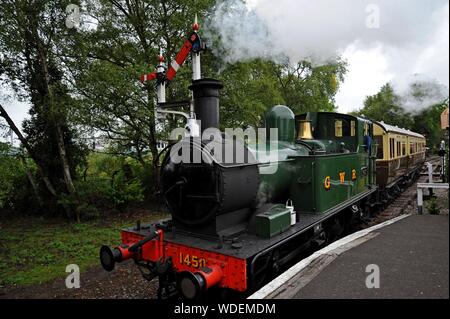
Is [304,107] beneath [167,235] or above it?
above

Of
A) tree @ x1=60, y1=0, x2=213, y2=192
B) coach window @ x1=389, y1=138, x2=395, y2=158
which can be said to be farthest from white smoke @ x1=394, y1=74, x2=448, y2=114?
tree @ x1=60, y1=0, x2=213, y2=192

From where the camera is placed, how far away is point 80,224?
9.12 metres

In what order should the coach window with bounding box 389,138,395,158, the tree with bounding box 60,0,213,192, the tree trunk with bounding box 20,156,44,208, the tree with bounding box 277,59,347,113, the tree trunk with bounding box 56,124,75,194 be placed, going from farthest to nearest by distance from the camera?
the tree with bounding box 277,59,347,113 → the coach window with bounding box 389,138,395,158 → the tree trunk with bounding box 20,156,44,208 → the tree trunk with bounding box 56,124,75,194 → the tree with bounding box 60,0,213,192

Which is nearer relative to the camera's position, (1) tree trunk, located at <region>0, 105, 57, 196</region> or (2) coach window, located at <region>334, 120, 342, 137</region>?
(2) coach window, located at <region>334, 120, 342, 137</region>

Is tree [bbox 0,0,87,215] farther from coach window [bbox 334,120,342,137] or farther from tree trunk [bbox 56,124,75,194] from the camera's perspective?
coach window [bbox 334,120,342,137]

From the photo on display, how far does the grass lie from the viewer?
586cm

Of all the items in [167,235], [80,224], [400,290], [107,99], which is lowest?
[80,224]

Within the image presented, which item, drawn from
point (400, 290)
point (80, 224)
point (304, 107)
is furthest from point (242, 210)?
point (304, 107)

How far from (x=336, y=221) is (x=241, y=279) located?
3.19 m

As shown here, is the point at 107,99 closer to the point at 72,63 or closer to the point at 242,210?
the point at 72,63

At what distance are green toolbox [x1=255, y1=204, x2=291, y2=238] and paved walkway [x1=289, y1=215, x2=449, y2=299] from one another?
2.19 ft

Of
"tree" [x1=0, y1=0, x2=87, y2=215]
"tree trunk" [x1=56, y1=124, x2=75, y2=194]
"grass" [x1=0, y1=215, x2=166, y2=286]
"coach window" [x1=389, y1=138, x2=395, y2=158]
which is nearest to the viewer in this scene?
"grass" [x1=0, y1=215, x2=166, y2=286]

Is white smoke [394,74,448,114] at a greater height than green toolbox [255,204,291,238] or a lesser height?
greater

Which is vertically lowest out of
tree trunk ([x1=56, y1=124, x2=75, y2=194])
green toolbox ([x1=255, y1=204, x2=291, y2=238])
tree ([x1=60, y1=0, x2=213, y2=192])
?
green toolbox ([x1=255, y1=204, x2=291, y2=238])
